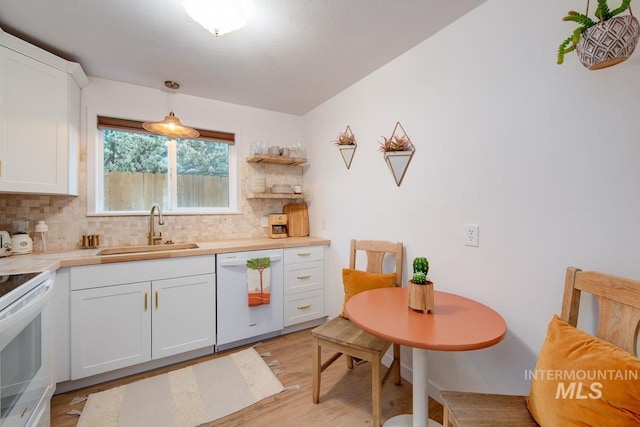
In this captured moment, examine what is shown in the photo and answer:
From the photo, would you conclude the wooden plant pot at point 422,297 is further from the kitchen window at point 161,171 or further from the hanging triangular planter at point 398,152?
the kitchen window at point 161,171

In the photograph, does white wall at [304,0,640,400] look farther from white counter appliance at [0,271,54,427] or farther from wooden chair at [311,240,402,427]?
white counter appliance at [0,271,54,427]

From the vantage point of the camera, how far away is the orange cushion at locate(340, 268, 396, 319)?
191 cm

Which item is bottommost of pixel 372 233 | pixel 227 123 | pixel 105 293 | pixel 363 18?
pixel 105 293

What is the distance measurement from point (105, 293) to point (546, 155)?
9.08 feet

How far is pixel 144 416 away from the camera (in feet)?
5.27

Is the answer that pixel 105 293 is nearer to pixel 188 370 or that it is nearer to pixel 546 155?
pixel 188 370

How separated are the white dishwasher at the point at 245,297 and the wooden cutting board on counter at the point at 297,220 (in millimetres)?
586

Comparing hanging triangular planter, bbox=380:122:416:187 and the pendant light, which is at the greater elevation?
the pendant light

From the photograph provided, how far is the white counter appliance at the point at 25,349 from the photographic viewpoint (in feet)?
3.40

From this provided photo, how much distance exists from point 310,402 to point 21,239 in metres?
2.33

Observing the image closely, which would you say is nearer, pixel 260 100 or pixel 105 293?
pixel 105 293

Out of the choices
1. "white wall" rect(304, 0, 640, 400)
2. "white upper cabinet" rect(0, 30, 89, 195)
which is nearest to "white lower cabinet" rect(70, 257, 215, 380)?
"white upper cabinet" rect(0, 30, 89, 195)

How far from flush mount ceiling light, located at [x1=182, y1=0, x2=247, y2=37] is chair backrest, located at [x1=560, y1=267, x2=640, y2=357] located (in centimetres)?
198

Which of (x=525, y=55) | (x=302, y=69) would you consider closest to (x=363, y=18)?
(x=302, y=69)
